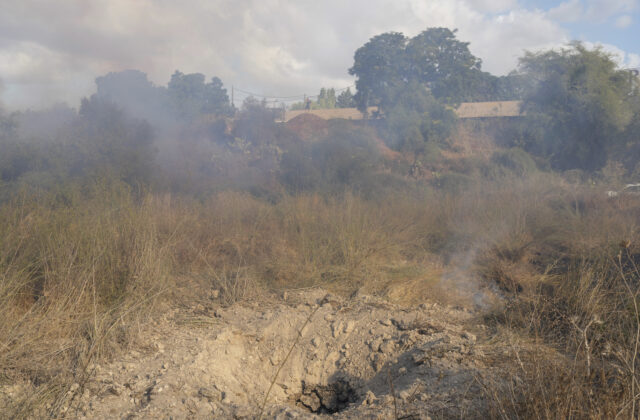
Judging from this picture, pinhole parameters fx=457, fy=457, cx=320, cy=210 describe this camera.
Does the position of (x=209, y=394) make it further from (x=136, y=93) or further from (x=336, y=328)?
(x=136, y=93)

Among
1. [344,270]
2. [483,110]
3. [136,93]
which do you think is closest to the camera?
[344,270]

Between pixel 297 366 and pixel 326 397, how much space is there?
1.35ft

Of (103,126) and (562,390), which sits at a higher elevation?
(103,126)

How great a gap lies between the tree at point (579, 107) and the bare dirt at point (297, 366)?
54.8 feet

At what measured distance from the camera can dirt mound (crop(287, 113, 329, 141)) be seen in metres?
22.2

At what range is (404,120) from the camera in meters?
22.6

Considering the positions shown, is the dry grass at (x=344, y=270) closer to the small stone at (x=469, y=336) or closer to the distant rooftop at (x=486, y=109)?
the small stone at (x=469, y=336)

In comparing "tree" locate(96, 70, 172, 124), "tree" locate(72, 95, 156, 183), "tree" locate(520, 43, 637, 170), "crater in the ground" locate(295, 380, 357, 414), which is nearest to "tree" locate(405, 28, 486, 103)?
"tree" locate(520, 43, 637, 170)

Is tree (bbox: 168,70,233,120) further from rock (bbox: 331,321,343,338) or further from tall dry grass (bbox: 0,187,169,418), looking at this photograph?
rock (bbox: 331,321,343,338)

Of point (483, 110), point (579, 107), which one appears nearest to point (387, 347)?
point (579, 107)

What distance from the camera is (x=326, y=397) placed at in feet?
13.1

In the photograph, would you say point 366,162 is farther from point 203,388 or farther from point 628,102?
point 203,388

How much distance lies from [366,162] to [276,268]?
10483 mm

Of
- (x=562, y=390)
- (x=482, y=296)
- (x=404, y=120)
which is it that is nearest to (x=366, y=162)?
(x=404, y=120)
